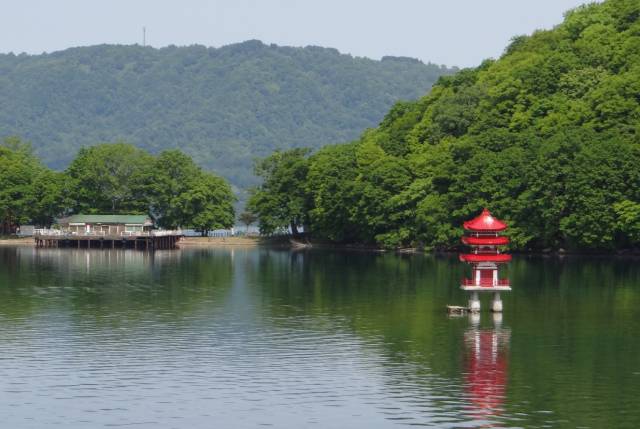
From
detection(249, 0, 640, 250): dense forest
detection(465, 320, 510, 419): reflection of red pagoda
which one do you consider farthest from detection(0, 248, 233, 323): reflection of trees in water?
detection(249, 0, 640, 250): dense forest

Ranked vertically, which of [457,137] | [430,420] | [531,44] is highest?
[531,44]

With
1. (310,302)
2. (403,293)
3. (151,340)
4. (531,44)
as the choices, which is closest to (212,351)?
(151,340)

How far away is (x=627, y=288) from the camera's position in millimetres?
98125

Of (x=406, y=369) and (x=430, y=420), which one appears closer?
(x=430, y=420)

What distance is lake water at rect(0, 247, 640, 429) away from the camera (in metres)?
49.2

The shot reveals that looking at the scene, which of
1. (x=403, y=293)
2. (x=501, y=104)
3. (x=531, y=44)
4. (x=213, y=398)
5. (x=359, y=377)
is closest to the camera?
(x=213, y=398)

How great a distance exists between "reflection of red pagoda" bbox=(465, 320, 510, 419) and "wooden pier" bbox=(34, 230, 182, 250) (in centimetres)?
12921

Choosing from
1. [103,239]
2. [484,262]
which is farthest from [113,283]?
[103,239]

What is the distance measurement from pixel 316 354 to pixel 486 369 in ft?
28.9

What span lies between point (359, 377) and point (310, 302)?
3372cm

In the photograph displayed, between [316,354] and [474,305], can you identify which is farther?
[474,305]

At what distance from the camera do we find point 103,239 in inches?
7800

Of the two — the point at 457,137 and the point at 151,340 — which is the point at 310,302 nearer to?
the point at 151,340

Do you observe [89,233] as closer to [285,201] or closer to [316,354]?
[285,201]
